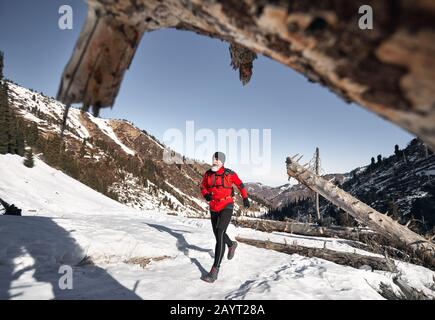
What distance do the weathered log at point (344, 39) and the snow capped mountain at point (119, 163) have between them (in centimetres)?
2060

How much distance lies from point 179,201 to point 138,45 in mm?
67560

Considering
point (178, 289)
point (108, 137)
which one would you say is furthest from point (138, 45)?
point (108, 137)

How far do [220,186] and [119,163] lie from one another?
64.5 m

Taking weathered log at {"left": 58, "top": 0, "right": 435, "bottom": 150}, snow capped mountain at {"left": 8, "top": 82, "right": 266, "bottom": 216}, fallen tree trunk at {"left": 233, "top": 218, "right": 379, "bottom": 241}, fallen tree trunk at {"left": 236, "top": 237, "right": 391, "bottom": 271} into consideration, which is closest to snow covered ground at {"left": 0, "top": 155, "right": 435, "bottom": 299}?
fallen tree trunk at {"left": 236, "top": 237, "right": 391, "bottom": 271}

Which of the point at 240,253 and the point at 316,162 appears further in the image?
the point at 316,162

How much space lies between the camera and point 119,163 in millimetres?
64875

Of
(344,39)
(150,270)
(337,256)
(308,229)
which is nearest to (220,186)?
(150,270)

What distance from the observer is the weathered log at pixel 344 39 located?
2.18 ft

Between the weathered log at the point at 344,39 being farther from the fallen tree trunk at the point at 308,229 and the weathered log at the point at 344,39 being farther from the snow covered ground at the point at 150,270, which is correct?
the fallen tree trunk at the point at 308,229

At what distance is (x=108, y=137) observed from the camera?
94438mm

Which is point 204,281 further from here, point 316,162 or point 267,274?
point 316,162

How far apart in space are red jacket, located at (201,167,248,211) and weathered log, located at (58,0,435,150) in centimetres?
371

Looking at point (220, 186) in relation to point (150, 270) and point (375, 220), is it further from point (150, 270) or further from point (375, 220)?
point (375, 220)
